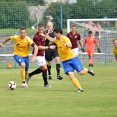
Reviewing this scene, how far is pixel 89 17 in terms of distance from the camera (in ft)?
99.1

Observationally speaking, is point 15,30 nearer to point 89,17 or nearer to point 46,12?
point 46,12

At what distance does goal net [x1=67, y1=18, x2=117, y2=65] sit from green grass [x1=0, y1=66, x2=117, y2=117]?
460 inches

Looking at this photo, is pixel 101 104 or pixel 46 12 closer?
pixel 101 104

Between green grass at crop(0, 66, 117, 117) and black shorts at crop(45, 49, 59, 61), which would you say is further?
black shorts at crop(45, 49, 59, 61)

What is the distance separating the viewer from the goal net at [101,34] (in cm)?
3011

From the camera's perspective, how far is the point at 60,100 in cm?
1354

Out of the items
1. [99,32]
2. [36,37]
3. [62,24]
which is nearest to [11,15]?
[62,24]

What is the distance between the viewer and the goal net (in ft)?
98.8

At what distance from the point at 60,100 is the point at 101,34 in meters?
18.1

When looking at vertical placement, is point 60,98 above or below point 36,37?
below

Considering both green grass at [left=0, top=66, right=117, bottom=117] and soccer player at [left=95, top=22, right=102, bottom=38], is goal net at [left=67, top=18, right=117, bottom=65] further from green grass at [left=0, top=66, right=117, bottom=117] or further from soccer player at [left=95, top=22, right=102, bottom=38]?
green grass at [left=0, top=66, right=117, bottom=117]

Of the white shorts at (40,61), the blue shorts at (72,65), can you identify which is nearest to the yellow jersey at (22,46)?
the white shorts at (40,61)

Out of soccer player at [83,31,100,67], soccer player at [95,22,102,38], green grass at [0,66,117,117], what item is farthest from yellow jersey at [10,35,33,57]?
soccer player at [95,22,102,38]

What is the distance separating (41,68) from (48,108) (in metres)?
5.50
